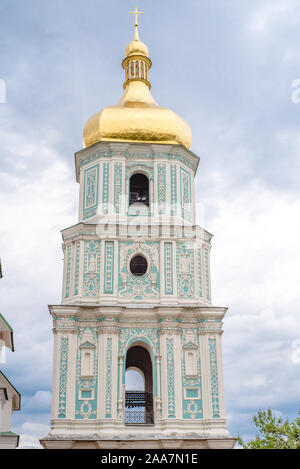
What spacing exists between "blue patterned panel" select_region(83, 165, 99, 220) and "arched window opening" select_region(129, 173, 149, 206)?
5.10 ft

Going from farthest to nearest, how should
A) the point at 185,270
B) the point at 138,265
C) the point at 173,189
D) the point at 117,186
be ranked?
the point at 173,189 → the point at 117,186 → the point at 138,265 → the point at 185,270

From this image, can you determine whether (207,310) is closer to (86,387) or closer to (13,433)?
(86,387)

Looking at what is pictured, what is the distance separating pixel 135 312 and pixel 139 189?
5.84 m

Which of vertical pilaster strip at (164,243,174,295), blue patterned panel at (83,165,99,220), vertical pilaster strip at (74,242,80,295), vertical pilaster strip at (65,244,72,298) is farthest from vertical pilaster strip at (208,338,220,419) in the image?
blue patterned panel at (83,165,99,220)

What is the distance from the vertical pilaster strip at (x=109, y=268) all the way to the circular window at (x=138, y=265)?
983mm

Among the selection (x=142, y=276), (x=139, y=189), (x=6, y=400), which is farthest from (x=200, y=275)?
(x=6, y=400)

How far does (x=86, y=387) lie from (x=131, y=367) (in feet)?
16.4

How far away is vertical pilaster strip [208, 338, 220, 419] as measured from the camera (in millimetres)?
20359

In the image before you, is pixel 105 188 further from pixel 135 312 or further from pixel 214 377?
pixel 214 377

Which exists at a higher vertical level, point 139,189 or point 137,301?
point 139,189

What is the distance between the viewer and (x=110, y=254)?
22438mm

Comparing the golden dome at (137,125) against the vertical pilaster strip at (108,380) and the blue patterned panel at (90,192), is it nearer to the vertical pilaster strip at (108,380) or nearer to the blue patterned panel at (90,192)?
the blue patterned panel at (90,192)

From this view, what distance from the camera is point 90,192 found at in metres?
24.0
